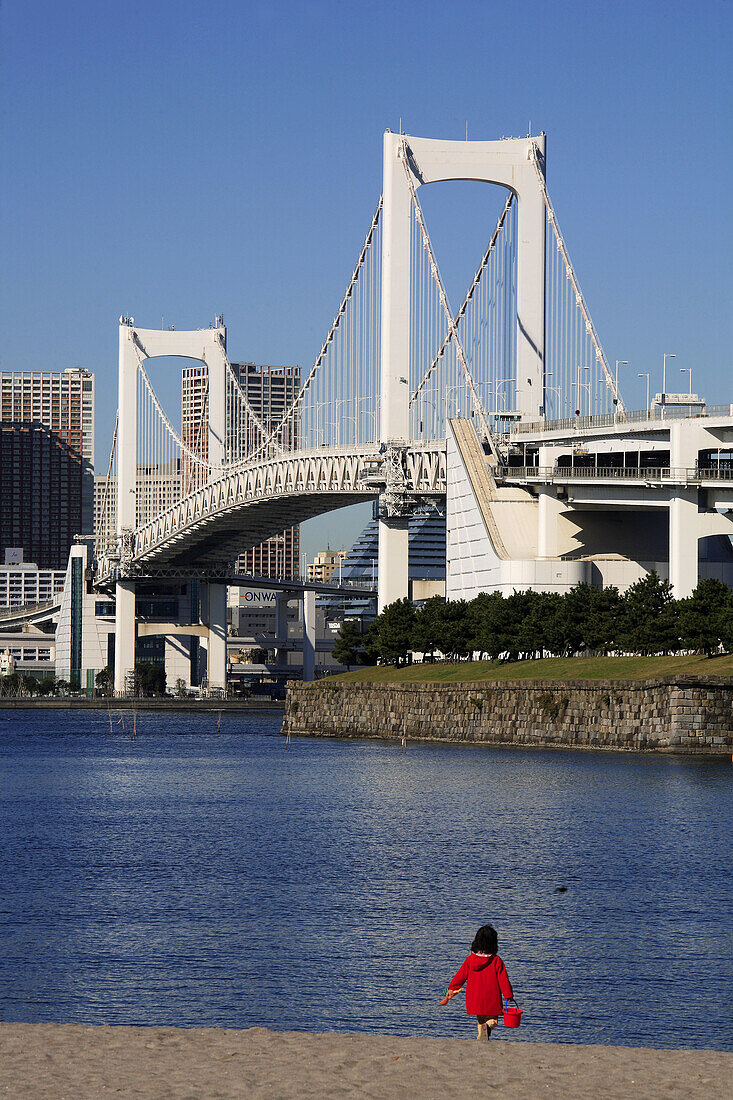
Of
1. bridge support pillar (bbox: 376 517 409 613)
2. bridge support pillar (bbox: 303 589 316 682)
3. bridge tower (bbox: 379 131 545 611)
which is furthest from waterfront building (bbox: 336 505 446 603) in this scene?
bridge tower (bbox: 379 131 545 611)

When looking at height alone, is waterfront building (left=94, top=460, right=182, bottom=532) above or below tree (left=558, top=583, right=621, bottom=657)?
above

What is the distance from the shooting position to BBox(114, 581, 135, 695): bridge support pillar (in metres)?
110

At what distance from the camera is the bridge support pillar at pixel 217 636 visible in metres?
115

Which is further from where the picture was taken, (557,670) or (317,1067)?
(557,670)

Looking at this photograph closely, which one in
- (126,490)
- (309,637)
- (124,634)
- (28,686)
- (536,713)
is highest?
(126,490)

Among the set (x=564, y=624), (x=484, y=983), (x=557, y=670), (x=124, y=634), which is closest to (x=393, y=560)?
(x=564, y=624)

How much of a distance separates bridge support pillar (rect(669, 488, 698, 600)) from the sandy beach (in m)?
45.5

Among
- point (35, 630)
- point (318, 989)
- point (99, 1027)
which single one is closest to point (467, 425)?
point (318, 989)

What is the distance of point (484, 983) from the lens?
11.9 meters

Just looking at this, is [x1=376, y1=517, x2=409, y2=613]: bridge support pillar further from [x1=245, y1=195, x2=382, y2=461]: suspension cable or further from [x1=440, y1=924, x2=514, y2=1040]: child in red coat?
[x1=440, y1=924, x2=514, y2=1040]: child in red coat

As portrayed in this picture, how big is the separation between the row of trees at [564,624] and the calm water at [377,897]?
7892 millimetres

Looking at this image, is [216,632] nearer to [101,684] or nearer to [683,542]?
[101,684]

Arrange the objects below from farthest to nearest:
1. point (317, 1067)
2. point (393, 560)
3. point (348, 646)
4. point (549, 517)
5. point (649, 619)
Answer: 1. point (348, 646)
2. point (393, 560)
3. point (549, 517)
4. point (649, 619)
5. point (317, 1067)

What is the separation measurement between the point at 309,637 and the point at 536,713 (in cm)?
7728
